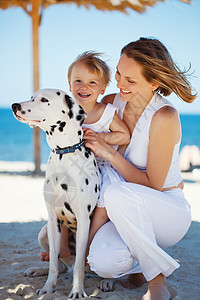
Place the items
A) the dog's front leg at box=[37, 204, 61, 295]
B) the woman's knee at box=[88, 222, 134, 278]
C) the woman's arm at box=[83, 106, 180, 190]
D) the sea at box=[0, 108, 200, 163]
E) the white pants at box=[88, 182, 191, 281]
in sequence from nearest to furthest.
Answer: the white pants at box=[88, 182, 191, 281]
the woman's knee at box=[88, 222, 134, 278]
the dog's front leg at box=[37, 204, 61, 295]
the woman's arm at box=[83, 106, 180, 190]
the sea at box=[0, 108, 200, 163]

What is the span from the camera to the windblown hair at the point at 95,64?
358 cm

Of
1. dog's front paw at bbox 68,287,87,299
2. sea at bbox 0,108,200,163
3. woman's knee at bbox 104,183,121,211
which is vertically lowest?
sea at bbox 0,108,200,163

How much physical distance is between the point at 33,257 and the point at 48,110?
73.7 inches

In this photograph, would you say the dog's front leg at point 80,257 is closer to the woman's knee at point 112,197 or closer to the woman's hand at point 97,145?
the woman's knee at point 112,197

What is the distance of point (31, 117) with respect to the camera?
277cm

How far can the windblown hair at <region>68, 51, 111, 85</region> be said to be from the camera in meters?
3.58

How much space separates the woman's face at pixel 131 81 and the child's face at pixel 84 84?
26cm

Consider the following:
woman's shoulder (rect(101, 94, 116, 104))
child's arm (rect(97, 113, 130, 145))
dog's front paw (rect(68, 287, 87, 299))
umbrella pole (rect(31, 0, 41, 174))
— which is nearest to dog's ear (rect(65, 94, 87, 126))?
child's arm (rect(97, 113, 130, 145))

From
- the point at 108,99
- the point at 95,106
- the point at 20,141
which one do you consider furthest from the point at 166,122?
the point at 20,141

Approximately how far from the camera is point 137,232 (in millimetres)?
2760

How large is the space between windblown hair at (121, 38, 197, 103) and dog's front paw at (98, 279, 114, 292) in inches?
68.3

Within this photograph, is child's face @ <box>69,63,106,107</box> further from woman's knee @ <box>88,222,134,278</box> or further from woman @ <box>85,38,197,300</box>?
woman's knee @ <box>88,222,134,278</box>

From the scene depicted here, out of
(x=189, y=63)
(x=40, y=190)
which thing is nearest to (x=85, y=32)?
(x=40, y=190)

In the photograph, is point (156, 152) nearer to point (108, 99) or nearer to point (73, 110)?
point (73, 110)
